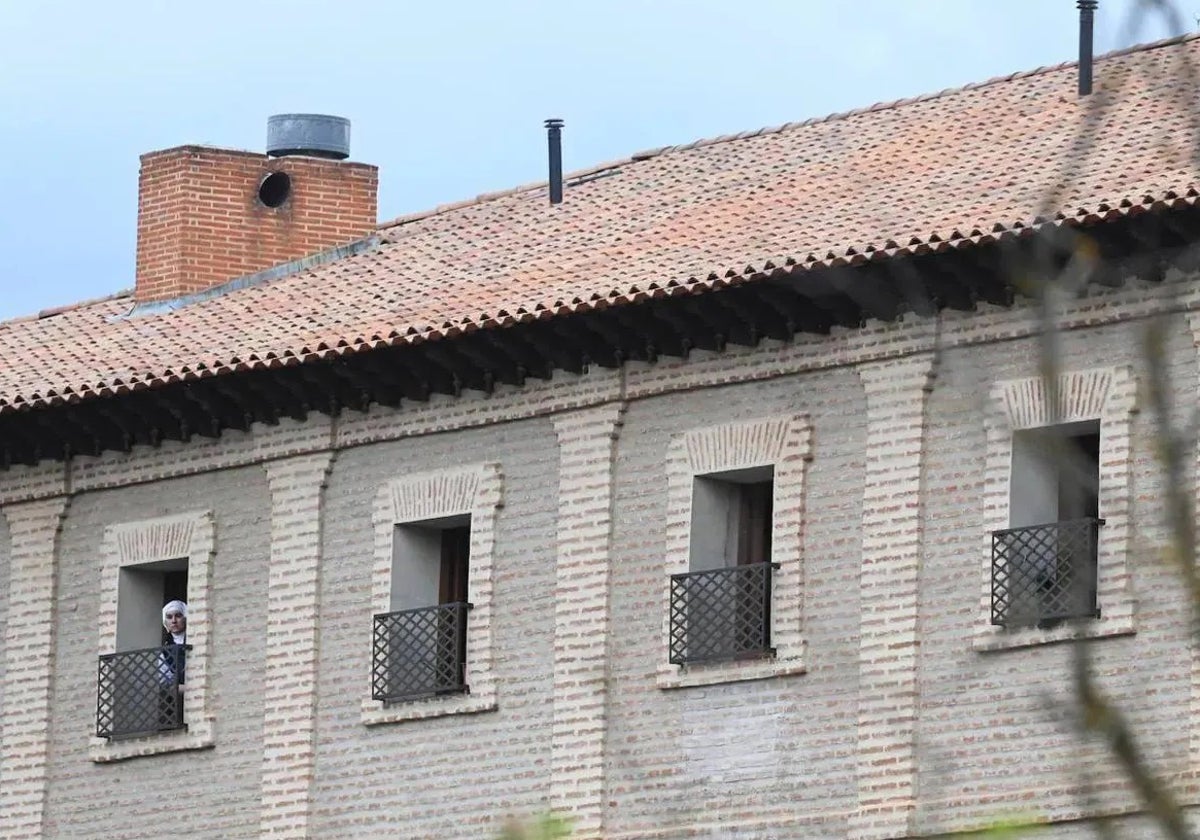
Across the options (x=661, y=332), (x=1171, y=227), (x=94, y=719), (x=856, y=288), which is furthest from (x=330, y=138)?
(x=1171, y=227)

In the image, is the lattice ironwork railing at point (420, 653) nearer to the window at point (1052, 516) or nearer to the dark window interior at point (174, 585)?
the dark window interior at point (174, 585)

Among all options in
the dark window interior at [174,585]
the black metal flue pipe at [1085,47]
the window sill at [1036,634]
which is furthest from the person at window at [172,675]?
the black metal flue pipe at [1085,47]

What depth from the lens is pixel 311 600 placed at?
20312mm

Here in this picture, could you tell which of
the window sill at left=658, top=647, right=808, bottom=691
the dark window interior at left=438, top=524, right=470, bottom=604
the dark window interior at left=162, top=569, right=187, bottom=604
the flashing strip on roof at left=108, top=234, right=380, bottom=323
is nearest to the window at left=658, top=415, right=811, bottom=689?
the window sill at left=658, top=647, right=808, bottom=691

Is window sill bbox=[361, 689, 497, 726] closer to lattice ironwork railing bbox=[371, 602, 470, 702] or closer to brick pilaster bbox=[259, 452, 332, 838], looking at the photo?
lattice ironwork railing bbox=[371, 602, 470, 702]

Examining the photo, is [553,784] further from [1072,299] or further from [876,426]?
[1072,299]

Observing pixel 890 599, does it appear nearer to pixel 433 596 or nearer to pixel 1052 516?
pixel 1052 516

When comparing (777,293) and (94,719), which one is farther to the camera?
(94,719)

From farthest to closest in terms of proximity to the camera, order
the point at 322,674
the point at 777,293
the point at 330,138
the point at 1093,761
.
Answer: the point at 330,138
the point at 322,674
the point at 777,293
the point at 1093,761

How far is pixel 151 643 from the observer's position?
2158 cm

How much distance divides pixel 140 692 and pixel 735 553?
4737 mm

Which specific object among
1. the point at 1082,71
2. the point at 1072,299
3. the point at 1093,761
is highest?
the point at 1082,71

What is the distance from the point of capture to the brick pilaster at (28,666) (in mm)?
21656

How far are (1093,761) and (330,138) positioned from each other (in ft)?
40.0
